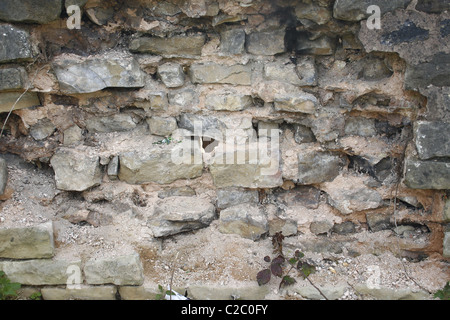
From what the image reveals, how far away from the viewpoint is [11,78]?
2.85 m

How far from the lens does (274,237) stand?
3148mm

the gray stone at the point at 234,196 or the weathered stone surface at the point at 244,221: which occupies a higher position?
the gray stone at the point at 234,196

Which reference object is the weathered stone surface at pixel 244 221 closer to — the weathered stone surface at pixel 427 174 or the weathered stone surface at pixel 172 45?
the weathered stone surface at pixel 427 174

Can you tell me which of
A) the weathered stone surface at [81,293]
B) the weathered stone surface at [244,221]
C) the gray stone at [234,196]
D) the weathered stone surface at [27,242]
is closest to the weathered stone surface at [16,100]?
the weathered stone surface at [27,242]

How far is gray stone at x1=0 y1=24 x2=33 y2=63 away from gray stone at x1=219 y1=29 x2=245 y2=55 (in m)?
1.35

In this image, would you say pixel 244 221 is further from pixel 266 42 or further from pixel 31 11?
pixel 31 11

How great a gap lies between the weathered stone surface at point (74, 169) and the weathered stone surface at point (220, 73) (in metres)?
0.99

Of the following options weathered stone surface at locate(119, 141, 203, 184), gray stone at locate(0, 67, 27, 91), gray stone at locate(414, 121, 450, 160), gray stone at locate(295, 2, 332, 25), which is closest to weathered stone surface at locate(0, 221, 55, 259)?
weathered stone surface at locate(119, 141, 203, 184)

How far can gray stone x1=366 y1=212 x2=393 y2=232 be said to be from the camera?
3196 mm

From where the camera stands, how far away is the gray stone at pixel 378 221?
3.20 meters

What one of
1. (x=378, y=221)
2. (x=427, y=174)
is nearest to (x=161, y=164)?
(x=378, y=221)

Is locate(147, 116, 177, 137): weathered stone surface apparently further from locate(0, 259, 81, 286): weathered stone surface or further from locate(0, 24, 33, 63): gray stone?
locate(0, 259, 81, 286): weathered stone surface

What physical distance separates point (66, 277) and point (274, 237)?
156 centimetres

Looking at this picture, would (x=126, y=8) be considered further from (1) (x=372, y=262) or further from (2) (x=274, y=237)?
(1) (x=372, y=262)
